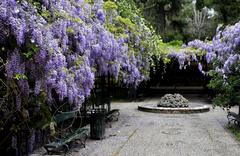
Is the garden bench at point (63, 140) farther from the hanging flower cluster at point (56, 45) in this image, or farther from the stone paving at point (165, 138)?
the hanging flower cluster at point (56, 45)

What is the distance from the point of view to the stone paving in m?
8.50

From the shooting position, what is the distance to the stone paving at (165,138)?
850 centimetres

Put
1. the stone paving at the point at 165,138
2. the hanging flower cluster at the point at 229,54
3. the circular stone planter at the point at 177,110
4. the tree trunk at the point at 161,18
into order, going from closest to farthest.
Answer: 1. the stone paving at the point at 165,138
2. the hanging flower cluster at the point at 229,54
3. the circular stone planter at the point at 177,110
4. the tree trunk at the point at 161,18

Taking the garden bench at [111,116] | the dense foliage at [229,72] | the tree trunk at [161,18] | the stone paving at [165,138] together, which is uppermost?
the tree trunk at [161,18]

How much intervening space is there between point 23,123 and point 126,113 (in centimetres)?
986

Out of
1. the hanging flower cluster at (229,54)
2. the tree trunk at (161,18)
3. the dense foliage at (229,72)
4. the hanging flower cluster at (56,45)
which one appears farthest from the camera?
the tree trunk at (161,18)

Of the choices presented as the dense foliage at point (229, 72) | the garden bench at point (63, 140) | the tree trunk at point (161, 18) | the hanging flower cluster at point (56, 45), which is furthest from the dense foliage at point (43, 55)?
the tree trunk at point (161, 18)

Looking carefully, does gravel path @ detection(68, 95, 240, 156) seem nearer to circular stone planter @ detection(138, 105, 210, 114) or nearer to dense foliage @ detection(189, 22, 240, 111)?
dense foliage @ detection(189, 22, 240, 111)

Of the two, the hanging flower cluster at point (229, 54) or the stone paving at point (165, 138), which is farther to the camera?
the hanging flower cluster at point (229, 54)

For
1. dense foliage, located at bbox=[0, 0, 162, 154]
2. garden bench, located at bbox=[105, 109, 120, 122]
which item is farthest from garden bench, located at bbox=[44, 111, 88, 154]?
garden bench, located at bbox=[105, 109, 120, 122]

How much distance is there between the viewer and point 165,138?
1026 cm

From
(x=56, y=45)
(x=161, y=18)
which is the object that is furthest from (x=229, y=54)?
(x=161, y=18)

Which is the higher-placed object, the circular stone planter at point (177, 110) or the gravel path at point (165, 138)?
the circular stone planter at point (177, 110)

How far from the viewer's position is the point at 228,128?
1194 centimetres
